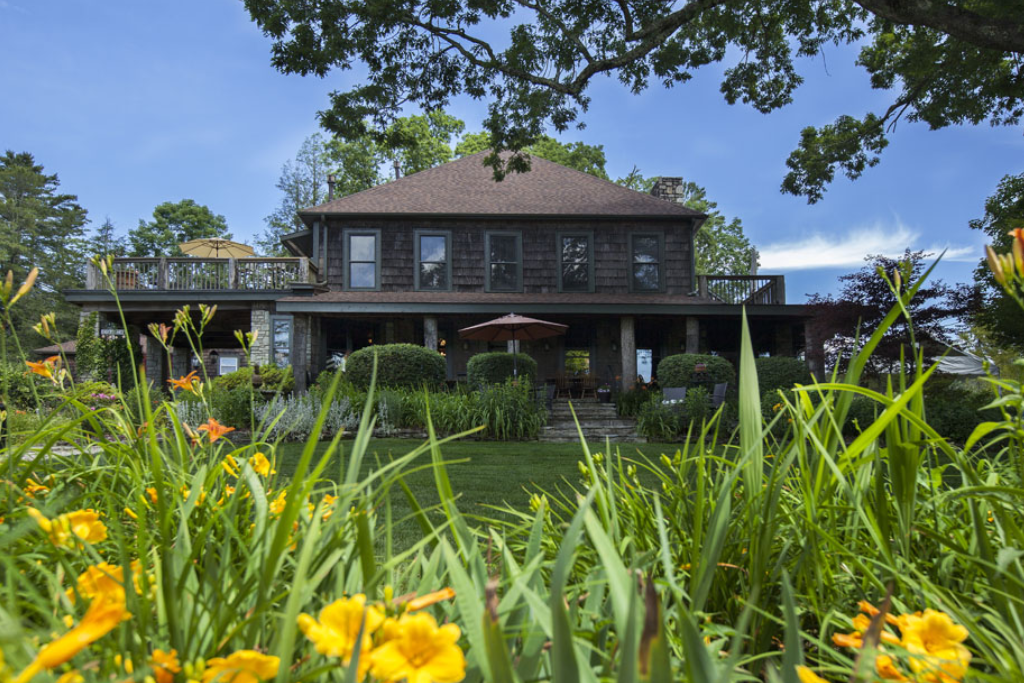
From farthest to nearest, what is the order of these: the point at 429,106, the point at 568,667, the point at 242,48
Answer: the point at 429,106, the point at 242,48, the point at 568,667

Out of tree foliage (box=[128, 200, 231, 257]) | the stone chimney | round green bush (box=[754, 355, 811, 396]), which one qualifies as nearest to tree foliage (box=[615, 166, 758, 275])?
the stone chimney

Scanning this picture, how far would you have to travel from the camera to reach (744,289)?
17.2m

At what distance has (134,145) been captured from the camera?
20.7 metres

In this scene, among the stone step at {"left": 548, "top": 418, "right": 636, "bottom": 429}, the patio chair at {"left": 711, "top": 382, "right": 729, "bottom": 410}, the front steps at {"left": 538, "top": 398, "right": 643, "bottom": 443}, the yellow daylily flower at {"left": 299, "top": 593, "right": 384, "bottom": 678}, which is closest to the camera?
the yellow daylily flower at {"left": 299, "top": 593, "right": 384, "bottom": 678}

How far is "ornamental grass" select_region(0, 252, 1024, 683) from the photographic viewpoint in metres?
0.54

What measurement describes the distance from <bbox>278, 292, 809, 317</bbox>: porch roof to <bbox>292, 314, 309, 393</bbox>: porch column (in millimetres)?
441

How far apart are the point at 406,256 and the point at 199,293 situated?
17.4ft

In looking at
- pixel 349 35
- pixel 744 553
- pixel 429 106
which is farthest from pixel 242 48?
pixel 744 553

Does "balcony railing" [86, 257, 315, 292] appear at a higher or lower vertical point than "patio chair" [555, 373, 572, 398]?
higher

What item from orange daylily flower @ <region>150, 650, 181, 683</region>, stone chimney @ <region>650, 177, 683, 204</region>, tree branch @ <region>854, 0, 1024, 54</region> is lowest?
orange daylily flower @ <region>150, 650, 181, 683</region>

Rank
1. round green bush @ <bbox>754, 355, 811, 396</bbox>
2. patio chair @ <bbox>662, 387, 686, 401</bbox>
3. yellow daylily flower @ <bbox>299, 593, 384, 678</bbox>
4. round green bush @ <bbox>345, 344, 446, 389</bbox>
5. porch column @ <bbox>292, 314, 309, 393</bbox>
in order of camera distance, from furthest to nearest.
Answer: porch column @ <bbox>292, 314, 309, 393</bbox> → round green bush @ <bbox>754, 355, 811, 396</bbox> → round green bush @ <bbox>345, 344, 446, 389</bbox> → patio chair @ <bbox>662, 387, 686, 401</bbox> → yellow daylily flower @ <bbox>299, 593, 384, 678</bbox>

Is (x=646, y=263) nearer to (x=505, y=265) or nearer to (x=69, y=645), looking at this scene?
(x=505, y=265)

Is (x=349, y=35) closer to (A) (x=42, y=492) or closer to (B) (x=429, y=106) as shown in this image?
(B) (x=429, y=106)

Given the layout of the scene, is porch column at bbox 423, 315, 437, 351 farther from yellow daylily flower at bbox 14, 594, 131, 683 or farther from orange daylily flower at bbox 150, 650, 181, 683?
yellow daylily flower at bbox 14, 594, 131, 683
